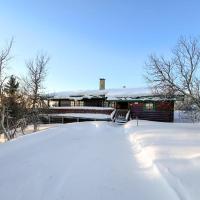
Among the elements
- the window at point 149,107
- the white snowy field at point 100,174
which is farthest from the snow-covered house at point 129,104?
the white snowy field at point 100,174

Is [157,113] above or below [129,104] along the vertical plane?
below

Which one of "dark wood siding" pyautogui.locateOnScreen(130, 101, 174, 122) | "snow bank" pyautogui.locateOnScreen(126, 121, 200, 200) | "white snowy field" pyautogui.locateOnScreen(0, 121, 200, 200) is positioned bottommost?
"white snowy field" pyautogui.locateOnScreen(0, 121, 200, 200)

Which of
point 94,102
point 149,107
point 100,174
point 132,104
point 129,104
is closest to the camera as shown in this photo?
point 100,174

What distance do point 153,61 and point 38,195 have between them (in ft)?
62.4

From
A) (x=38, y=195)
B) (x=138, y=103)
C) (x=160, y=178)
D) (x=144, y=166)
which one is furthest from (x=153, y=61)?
(x=38, y=195)

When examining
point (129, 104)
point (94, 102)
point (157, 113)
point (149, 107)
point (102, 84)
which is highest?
point (102, 84)

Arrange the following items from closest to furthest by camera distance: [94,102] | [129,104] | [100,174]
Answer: [100,174] < [129,104] < [94,102]

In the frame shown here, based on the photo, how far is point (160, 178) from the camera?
7.29 m

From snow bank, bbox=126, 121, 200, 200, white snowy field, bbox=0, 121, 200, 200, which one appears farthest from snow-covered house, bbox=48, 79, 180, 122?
white snowy field, bbox=0, 121, 200, 200

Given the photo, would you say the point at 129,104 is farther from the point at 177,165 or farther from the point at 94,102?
the point at 177,165

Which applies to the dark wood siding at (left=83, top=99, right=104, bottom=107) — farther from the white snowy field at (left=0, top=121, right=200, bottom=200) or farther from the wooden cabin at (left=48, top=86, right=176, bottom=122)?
the white snowy field at (left=0, top=121, right=200, bottom=200)

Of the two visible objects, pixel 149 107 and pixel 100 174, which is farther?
pixel 149 107

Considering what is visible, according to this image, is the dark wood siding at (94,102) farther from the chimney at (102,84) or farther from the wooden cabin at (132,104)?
the chimney at (102,84)

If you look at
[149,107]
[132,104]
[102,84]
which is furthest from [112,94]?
[102,84]
